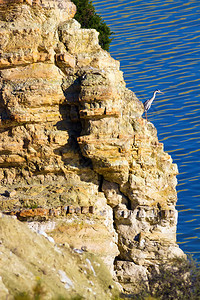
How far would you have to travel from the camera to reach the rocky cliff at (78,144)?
12.8 metres

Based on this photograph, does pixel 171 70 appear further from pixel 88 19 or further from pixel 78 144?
pixel 78 144

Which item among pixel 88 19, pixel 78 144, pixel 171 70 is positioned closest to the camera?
pixel 78 144

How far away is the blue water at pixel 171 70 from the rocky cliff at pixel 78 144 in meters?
8.28

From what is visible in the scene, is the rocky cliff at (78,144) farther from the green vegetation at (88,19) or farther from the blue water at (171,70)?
the green vegetation at (88,19)

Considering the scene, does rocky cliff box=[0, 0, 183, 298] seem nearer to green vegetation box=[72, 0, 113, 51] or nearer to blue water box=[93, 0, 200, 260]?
blue water box=[93, 0, 200, 260]

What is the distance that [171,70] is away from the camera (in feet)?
109

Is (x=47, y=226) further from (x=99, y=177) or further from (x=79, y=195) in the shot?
(x=99, y=177)

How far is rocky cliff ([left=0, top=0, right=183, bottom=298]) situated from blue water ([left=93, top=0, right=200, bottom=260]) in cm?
828

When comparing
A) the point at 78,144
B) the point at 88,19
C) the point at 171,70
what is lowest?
Result: the point at 78,144

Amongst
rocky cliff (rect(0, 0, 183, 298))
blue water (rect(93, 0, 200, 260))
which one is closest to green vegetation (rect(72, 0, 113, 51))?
blue water (rect(93, 0, 200, 260))

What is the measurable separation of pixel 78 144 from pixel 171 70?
20.8 metres

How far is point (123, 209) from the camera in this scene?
13.5 meters

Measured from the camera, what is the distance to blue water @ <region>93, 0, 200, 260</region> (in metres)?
24.8

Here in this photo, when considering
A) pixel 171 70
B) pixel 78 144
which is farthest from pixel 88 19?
pixel 78 144
